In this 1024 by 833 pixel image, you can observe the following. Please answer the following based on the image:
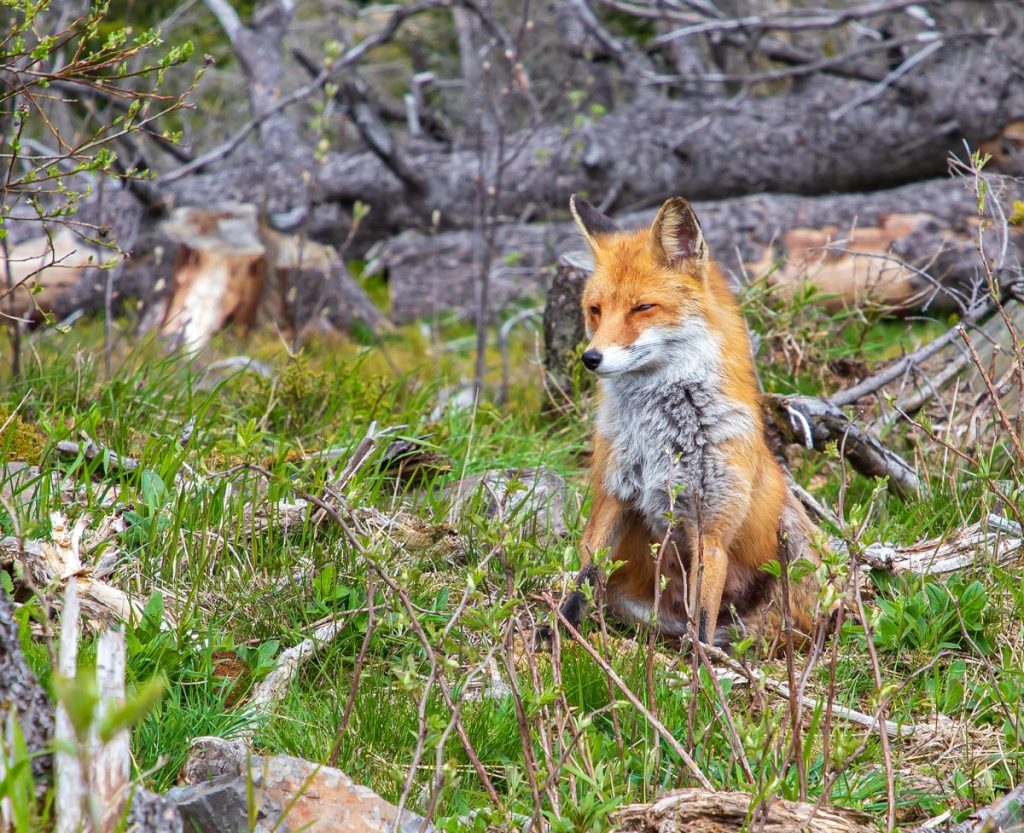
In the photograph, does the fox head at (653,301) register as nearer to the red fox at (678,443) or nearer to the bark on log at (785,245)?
the red fox at (678,443)

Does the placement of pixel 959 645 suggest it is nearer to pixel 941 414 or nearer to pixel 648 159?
pixel 941 414

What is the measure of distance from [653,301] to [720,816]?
2.43 metres

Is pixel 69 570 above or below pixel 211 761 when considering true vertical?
above

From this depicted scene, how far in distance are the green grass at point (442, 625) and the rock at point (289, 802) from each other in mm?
274

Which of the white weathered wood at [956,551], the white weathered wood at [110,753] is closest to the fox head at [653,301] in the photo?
the white weathered wood at [956,551]

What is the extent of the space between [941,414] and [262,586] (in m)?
4.42

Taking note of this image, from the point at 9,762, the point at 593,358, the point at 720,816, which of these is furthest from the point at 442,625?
the point at 9,762

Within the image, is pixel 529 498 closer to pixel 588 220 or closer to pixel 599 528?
pixel 599 528

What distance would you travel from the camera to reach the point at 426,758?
3443 mm

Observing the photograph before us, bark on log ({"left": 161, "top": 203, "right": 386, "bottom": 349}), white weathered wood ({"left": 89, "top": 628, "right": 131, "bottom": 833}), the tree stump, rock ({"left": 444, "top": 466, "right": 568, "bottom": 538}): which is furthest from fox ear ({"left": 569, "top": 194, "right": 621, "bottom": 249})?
the tree stump

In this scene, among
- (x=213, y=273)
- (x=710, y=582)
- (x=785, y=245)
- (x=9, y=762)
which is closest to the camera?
(x=9, y=762)

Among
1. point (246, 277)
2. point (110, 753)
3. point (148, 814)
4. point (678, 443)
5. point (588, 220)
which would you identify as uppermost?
point (110, 753)

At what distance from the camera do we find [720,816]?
9.41 ft

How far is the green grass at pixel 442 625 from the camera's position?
3215 mm
